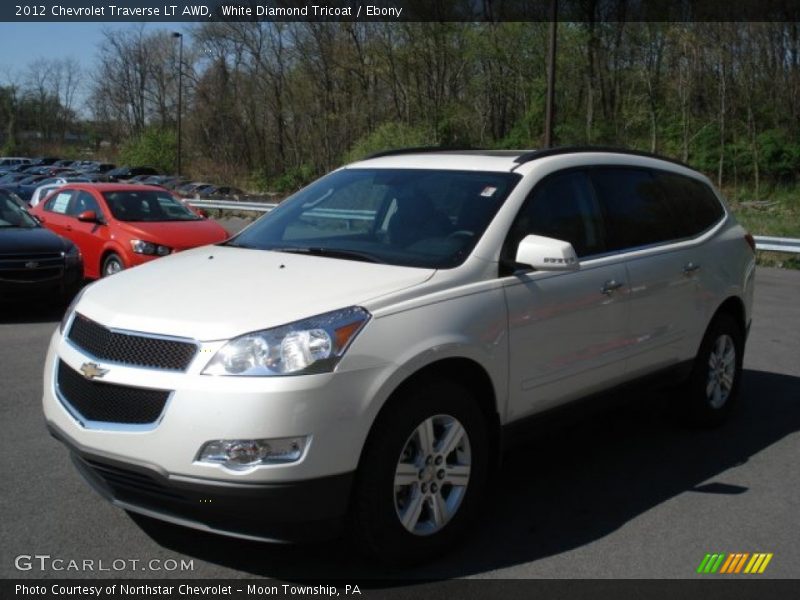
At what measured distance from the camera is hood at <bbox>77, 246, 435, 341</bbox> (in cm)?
368

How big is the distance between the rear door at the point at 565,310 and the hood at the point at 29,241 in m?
7.26

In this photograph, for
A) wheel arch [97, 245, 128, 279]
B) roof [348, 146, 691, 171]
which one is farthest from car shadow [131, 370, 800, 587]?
wheel arch [97, 245, 128, 279]

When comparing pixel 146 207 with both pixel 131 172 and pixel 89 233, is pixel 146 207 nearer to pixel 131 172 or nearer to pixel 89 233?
pixel 89 233

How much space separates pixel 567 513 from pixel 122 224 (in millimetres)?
9229

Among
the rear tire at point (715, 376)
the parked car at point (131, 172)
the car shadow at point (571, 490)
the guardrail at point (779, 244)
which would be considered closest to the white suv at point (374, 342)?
the car shadow at point (571, 490)

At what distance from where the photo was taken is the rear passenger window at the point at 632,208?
5246 millimetres

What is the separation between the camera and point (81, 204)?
43.6 feet

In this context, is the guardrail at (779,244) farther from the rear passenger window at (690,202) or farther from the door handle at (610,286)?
the door handle at (610,286)

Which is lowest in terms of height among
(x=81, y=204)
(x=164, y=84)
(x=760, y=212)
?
(x=760, y=212)

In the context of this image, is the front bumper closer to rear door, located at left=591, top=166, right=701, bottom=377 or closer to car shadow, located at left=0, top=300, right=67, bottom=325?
rear door, located at left=591, top=166, right=701, bottom=377

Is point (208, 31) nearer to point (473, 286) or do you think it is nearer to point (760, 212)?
point (760, 212)

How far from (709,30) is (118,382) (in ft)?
143

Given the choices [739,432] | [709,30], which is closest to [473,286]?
[739,432]

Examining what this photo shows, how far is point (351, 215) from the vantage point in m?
5.15
